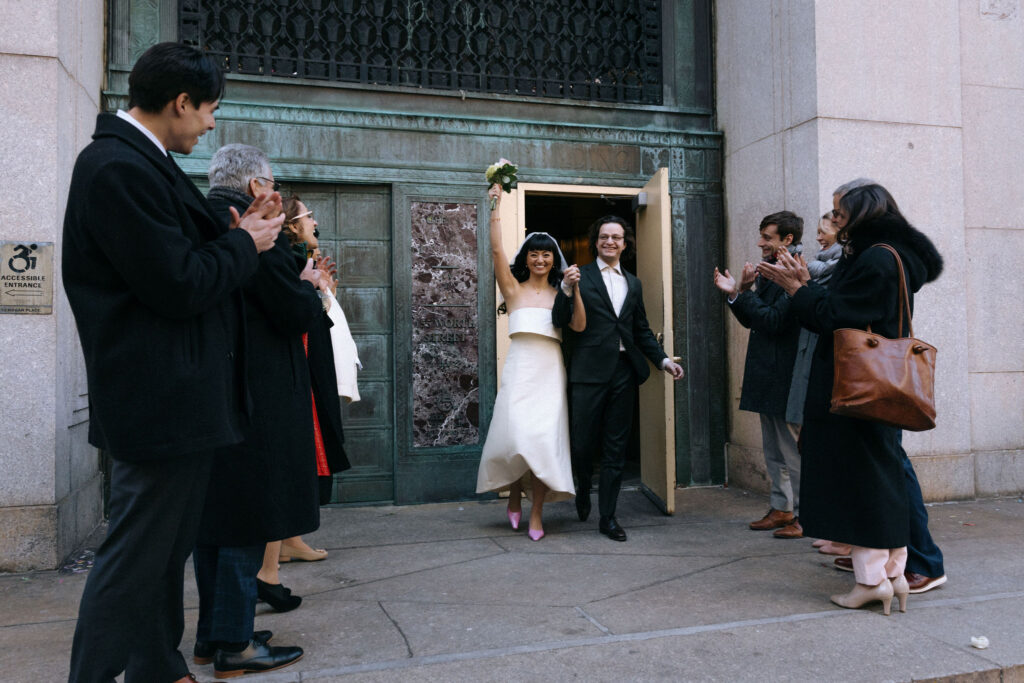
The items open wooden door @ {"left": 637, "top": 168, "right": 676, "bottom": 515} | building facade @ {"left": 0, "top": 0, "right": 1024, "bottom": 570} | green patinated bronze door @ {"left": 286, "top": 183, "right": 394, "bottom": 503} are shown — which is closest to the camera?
open wooden door @ {"left": 637, "top": 168, "right": 676, "bottom": 515}

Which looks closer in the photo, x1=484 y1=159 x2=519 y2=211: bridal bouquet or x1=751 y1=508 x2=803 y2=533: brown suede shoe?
x1=484 y1=159 x2=519 y2=211: bridal bouquet

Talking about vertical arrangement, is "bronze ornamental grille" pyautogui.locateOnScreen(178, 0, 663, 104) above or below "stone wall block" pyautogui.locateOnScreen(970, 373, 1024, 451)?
above

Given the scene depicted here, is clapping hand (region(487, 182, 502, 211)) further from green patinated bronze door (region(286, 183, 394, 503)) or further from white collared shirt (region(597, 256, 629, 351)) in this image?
green patinated bronze door (region(286, 183, 394, 503))

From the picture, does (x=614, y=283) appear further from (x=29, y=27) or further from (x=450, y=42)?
(x=29, y=27)

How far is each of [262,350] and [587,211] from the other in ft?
26.7

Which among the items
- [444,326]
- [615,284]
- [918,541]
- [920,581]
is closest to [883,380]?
[918,541]

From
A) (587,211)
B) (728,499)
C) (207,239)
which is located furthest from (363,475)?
(587,211)

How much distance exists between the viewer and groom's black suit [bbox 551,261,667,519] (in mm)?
5273

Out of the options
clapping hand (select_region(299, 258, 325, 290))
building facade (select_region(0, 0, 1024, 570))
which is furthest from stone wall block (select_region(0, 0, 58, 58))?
clapping hand (select_region(299, 258, 325, 290))

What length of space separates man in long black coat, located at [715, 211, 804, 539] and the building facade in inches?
26.7

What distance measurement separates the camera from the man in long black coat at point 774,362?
17.0ft

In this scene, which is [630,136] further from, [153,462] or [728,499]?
[153,462]

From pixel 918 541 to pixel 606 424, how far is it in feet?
6.65

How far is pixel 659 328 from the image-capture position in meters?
5.94
